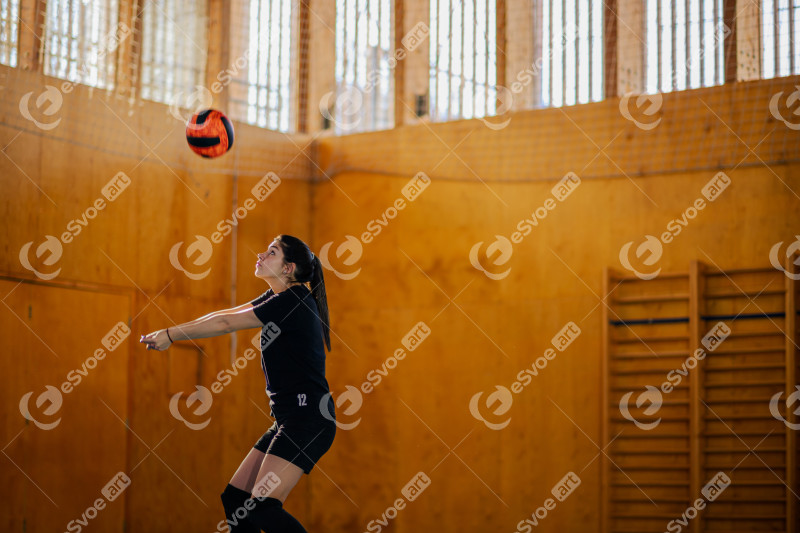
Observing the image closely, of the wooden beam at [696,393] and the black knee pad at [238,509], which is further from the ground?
the wooden beam at [696,393]

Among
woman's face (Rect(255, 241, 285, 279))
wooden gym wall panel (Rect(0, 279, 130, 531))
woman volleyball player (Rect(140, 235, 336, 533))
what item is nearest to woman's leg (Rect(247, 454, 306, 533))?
woman volleyball player (Rect(140, 235, 336, 533))

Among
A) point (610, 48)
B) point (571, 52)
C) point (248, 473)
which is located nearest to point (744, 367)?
point (610, 48)

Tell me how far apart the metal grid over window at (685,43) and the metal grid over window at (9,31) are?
449 centimetres

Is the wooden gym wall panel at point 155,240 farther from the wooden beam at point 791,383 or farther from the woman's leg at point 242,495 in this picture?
the wooden beam at point 791,383

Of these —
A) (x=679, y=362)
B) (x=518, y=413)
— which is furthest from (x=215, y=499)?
(x=679, y=362)

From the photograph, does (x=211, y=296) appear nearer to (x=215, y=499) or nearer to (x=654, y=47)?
(x=215, y=499)

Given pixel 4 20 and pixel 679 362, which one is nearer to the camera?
pixel 4 20

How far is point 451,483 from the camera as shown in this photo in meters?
7.29

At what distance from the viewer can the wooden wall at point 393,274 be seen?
6.51 meters

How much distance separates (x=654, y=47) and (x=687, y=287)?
5.93ft

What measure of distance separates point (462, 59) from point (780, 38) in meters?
2.41

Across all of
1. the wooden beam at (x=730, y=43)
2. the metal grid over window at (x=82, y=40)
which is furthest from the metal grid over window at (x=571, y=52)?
the metal grid over window at (x=82, y=40)

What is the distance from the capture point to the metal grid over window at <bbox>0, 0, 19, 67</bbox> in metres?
6.24

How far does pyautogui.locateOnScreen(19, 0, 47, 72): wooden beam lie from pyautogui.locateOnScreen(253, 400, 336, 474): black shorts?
3.74m
